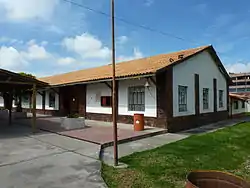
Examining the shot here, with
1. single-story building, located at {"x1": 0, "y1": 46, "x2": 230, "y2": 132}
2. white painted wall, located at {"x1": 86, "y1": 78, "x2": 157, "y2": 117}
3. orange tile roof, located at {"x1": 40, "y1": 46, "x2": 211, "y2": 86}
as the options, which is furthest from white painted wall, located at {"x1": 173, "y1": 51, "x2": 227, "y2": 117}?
white painted wall, located at {"x1": 86, "y1": 78, "x2": 157, "y2": 117}

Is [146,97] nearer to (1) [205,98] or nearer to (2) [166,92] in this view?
(2) [166,92]

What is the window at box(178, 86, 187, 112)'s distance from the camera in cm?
1378

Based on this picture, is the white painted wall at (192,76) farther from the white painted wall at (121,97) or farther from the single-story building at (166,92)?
the white painted wall at (121,97)

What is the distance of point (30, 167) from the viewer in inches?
244

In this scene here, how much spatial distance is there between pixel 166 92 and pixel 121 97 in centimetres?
341

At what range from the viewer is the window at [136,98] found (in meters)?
13.9

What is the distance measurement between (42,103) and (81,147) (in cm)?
1708

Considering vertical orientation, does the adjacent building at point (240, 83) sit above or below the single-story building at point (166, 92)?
above

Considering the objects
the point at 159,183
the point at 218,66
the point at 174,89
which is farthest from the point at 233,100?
the point at 159,183

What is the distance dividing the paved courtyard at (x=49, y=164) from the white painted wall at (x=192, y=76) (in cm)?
662

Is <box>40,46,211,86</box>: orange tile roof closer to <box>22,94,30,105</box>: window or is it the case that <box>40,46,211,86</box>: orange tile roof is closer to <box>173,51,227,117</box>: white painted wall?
<box>173,51,227,117</box>: white painted wall

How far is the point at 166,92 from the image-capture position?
41.3 ft

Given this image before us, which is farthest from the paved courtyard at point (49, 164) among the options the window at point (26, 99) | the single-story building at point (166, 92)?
the window at point (26, 99)

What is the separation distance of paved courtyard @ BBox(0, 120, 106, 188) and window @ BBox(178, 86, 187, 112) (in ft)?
21.7
